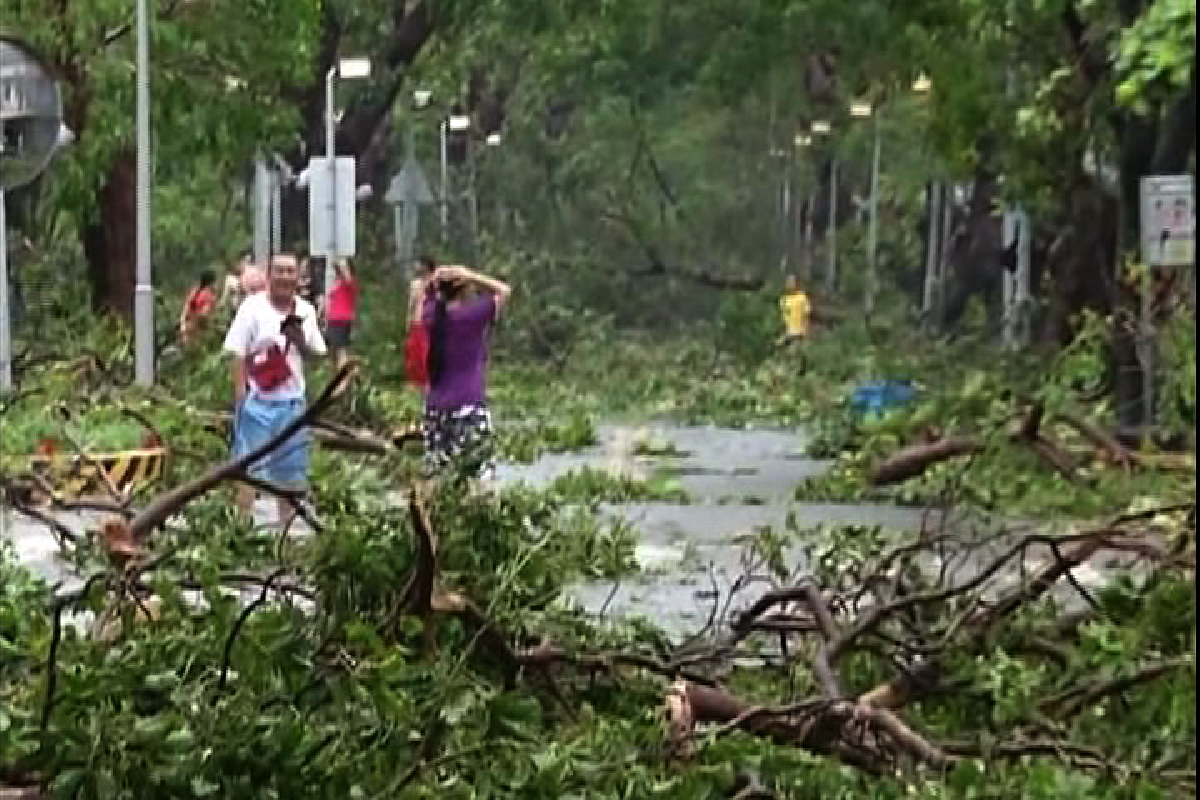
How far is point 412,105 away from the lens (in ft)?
95.4

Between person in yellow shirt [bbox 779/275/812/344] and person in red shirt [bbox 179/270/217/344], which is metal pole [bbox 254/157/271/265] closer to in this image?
person in red shirt [bbox 179/270/217/344]

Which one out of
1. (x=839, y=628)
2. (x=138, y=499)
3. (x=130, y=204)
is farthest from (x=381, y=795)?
(x=130, y=204)

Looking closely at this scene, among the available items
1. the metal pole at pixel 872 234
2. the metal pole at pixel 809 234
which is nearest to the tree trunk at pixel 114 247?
the metal pole at pixel 872 234

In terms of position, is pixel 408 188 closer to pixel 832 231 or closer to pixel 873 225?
pixel 873 225

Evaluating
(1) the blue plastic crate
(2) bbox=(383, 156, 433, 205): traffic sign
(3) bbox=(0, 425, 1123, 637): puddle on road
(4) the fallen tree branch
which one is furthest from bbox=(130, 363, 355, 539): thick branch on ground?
(2) bbox=(383, 156, 433, 205): traffic sign

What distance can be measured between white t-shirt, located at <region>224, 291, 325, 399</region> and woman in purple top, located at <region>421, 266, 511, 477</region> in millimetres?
467

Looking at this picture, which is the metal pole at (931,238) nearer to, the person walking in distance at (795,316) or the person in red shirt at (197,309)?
the person walking in distance at (795,316)

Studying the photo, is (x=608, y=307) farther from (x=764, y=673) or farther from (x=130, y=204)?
(x=764, y=673)

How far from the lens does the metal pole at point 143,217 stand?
17.7 metres

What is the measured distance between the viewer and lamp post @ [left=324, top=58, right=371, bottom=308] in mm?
20172

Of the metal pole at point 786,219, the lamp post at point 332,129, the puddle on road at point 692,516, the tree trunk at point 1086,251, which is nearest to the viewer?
the puddle on road at point 692,516

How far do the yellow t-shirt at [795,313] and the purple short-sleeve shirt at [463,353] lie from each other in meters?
16.8

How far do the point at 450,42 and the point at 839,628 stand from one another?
19.5 meters

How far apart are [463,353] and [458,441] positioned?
4.00m
